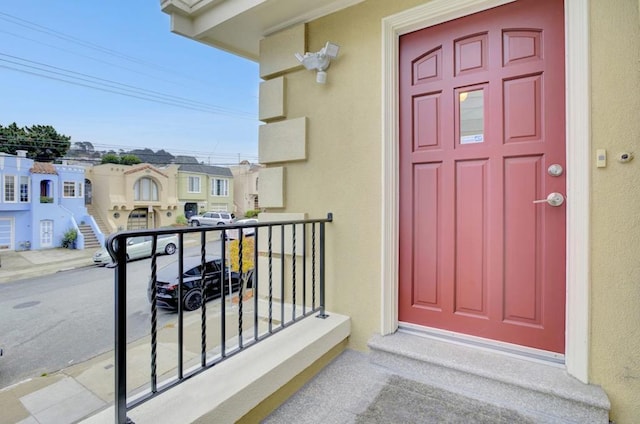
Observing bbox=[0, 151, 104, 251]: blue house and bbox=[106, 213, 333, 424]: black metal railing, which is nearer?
bbox=[106, 213, 333, 424]: black metal railing

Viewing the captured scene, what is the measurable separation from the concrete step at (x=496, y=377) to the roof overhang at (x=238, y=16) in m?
2.08

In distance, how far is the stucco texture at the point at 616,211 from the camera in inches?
42.1

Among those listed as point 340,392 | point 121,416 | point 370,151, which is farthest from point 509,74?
point 121,416

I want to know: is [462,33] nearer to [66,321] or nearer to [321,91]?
[321,91]

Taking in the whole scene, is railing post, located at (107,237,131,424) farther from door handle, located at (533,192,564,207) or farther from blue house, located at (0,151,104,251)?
blue house, located at (0,151,104,251)

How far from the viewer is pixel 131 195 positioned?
11.5 metres

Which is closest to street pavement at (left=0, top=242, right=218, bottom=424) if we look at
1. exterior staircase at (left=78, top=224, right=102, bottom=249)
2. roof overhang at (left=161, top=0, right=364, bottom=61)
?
roof overhang at (left=161, top=0, right=364, bottom=61)

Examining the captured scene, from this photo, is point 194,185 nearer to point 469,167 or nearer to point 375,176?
point 375,176

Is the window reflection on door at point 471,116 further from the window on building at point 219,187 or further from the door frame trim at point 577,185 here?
the window on building at point 219,187

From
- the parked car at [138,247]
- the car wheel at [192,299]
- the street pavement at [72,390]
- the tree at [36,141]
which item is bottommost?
the street pavement at [72,390]

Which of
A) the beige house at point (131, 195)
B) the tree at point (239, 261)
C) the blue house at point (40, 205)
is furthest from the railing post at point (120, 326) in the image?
the beige house at point (131, 195)

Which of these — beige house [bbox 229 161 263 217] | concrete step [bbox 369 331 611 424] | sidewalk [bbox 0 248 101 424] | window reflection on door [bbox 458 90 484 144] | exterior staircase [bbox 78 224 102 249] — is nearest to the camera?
concrete step [bbox 369 331 611 424]

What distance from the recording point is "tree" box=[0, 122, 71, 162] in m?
7.58

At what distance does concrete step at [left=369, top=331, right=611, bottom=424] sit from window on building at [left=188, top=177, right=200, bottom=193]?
17.4 metres
